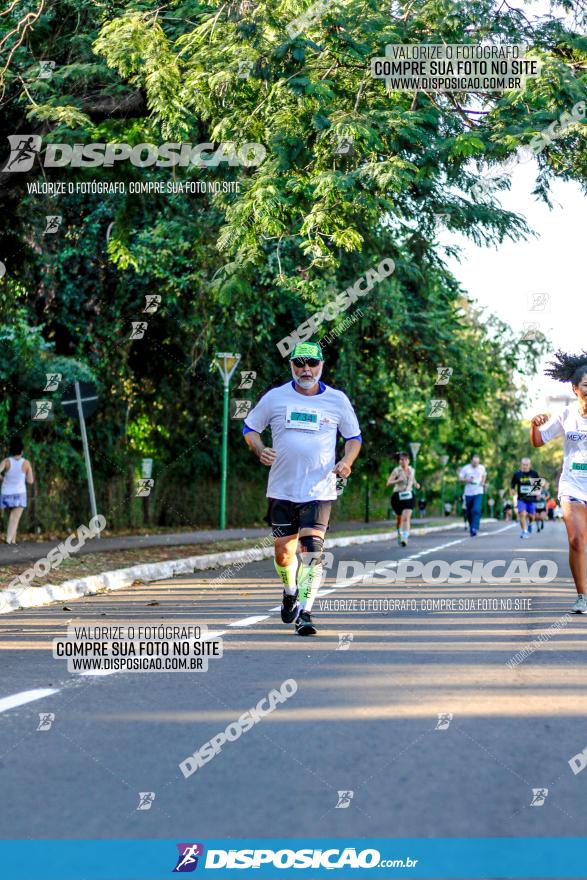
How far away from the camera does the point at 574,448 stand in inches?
457

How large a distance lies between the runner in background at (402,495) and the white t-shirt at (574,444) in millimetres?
14346

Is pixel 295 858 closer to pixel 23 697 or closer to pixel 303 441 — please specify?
pixel 23 697

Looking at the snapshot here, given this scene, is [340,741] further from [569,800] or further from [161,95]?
[161,95]

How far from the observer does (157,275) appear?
26422mm

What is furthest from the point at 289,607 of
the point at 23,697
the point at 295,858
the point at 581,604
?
the point at 295,858

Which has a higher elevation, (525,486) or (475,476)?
(475,476)

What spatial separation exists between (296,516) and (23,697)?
3.25m

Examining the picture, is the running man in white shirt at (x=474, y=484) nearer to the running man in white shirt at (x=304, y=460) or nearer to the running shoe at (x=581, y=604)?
the running shoe at (x=581, y=604)

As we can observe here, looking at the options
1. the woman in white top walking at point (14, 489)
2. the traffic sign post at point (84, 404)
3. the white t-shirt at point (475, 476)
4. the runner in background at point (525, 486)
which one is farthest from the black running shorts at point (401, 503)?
the woman in white top walking at point (14, 489)

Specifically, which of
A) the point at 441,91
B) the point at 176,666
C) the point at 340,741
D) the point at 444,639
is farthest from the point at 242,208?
the point at 340,741

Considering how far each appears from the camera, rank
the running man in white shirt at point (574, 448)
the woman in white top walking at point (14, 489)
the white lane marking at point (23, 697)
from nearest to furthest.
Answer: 1. the white lane marking at point (23, 697)
2. the running man in white shirt at point (574, 448)
3. the woman in white top walking at point (14, 489)

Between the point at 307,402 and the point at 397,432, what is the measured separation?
29.3m

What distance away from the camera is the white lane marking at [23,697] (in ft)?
22.5

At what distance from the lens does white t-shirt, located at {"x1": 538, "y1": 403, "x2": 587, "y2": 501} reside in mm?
11531
